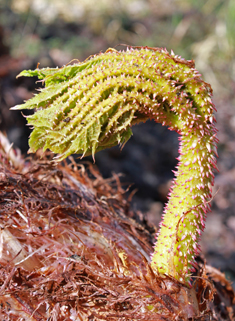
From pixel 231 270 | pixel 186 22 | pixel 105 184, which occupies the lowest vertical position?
pixel 231 270

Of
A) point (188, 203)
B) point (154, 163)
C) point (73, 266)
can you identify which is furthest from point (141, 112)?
point (154, 163)

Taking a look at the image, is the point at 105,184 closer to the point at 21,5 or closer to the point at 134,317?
the point at 134,317

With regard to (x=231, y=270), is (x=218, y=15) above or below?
above

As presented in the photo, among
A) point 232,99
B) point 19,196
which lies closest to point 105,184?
point 19,196

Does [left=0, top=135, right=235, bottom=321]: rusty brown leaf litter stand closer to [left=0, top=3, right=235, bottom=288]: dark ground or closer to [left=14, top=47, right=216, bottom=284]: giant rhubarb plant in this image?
[left=14, top=47, right=216, bottom=284]: giant rhubarb plant

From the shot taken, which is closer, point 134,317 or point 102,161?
point 134,317

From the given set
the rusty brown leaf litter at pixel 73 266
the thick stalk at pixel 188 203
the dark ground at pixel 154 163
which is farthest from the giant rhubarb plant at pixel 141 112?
the dark ground at pixel 154 163
